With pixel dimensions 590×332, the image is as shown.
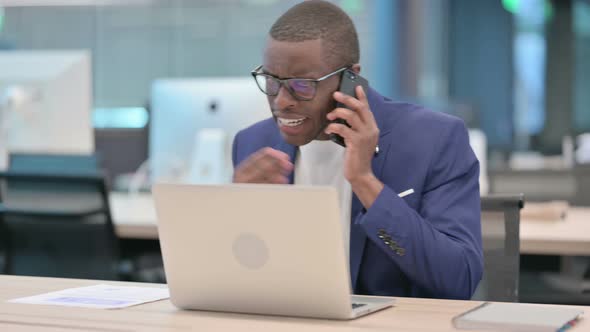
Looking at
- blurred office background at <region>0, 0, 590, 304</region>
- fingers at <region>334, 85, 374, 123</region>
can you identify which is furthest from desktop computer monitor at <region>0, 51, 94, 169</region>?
fingers at <region>334, 85, 374, 123</region>

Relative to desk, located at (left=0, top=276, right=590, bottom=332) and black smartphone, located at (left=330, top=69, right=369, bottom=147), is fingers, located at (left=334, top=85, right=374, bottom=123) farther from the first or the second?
desk, located at (left=0, top=276, right=590, bottom=332)

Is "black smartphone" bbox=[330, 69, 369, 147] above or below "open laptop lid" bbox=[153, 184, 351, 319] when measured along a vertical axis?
above

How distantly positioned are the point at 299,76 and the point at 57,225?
1890mm

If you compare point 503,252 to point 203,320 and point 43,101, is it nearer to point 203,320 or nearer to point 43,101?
point 203,320

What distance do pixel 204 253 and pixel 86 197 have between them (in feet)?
6.32

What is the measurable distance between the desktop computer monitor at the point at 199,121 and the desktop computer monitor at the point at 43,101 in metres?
0.45

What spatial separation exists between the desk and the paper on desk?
0.13 ft

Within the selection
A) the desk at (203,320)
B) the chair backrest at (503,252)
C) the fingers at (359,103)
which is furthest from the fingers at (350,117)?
the chair backrest at (503,252)

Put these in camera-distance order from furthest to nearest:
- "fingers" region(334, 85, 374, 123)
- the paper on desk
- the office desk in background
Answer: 1. the office desk in background
2. "fingers" region(334, 85, 374, 123)
3. the paper on desk

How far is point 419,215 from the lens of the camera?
6.35ft

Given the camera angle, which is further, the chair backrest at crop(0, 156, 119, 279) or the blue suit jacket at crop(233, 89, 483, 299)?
the chair backrest at crop(0, 156, 119, 279)

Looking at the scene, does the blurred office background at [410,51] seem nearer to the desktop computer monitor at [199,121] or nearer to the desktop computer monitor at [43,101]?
the desktop computer monitor at [43,101]

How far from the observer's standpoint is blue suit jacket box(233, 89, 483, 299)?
186 centimetres

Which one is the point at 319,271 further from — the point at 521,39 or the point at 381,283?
Result: the point at 521,39
